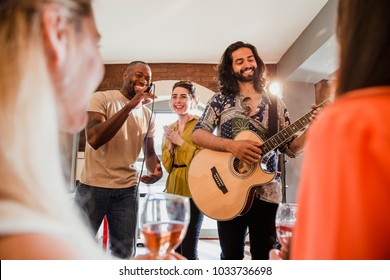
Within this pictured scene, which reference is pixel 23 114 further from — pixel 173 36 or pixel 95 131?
pixel 173 36

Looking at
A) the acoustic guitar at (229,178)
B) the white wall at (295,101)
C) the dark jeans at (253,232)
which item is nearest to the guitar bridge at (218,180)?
the acoustic guitar at (229,178)

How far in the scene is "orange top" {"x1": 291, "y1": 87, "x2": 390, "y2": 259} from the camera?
250mm

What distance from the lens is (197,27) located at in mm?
1422

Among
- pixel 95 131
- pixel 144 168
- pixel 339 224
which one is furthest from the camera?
pixel 144 168

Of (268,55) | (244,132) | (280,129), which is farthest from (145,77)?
(268,55)

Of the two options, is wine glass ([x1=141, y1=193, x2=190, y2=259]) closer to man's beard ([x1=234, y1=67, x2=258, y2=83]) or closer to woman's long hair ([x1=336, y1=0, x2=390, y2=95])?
woman's long hair ([x1=336, y1=0, x2=390, y2=95])

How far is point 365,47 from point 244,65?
0.94 meters

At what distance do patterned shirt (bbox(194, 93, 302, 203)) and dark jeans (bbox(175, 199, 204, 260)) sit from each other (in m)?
0.29

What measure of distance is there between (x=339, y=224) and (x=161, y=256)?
0.90ft

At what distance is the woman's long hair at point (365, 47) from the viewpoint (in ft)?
1.00

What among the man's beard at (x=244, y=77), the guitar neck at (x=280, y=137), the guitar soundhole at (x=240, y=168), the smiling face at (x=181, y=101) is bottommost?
the guitar soundhole at (x=240, y=168)

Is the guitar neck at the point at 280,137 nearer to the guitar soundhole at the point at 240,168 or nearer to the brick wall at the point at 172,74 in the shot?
the guitar soundhole at the point at 240,168

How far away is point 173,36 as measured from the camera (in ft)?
4.52

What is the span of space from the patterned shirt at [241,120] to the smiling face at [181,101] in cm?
31
